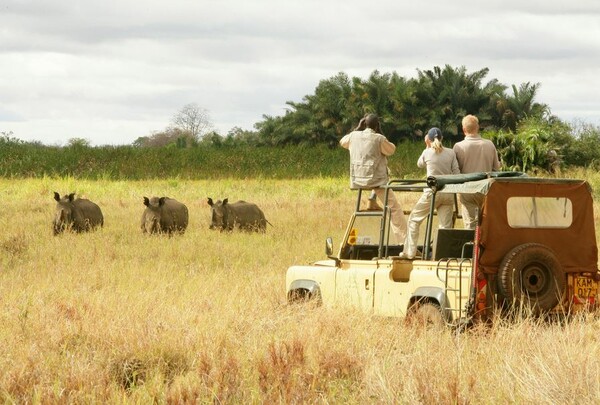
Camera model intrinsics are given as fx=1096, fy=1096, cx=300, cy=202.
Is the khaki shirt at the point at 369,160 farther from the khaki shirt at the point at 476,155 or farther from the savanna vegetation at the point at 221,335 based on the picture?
the savanna vegetation at the point at 221,335

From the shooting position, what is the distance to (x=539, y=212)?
1020cm

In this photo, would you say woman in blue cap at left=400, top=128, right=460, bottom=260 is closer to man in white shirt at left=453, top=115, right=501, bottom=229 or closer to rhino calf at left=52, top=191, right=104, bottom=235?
man in white shirt at left=453, top=115, right=501, bottom=229

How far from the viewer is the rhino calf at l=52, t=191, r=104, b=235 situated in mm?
21703

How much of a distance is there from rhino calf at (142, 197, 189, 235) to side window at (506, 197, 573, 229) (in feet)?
39.7

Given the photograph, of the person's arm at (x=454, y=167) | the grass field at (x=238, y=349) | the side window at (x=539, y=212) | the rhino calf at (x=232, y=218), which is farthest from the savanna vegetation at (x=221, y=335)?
the person's arm at (x=454, y=167)

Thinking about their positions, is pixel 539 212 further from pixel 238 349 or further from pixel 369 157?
pixel 369 157

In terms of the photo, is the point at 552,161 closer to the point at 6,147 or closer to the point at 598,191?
the point at 598,191

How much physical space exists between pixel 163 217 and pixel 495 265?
1274 cm

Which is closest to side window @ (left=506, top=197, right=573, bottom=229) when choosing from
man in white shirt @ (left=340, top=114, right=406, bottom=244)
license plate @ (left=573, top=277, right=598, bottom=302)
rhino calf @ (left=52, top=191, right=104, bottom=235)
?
license plate @ (left=573, top=277, right=598, bottom=302)

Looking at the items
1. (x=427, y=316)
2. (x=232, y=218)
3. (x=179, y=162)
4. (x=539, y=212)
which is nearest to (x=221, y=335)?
(x=427, y=316)

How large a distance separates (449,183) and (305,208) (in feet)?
55.9

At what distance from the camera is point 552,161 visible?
34.8 meters

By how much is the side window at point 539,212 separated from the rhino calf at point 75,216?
12897 millimetres

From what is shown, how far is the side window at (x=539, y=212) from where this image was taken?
32.8 ft
